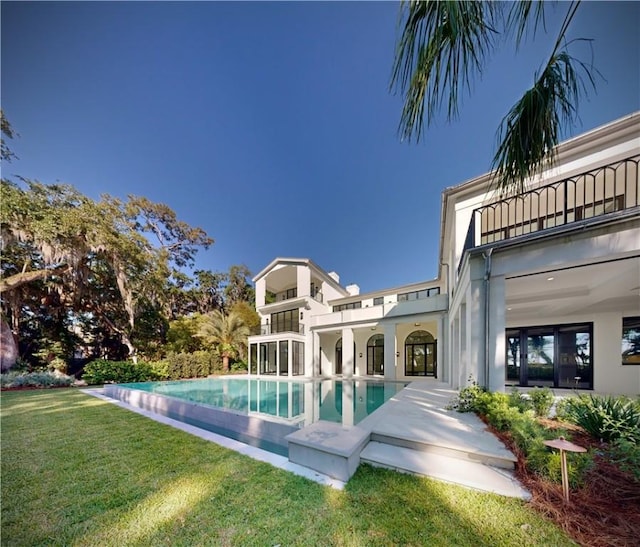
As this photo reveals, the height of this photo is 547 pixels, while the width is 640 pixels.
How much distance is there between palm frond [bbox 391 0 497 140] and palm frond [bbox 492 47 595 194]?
1.28 feet

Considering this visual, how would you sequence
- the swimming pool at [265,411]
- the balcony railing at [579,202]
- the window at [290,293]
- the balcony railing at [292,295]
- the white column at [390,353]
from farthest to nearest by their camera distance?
1. the window at [290,293]
2. the balcony railing at [292,295]
3. the white column at [390,353]
4. the balcony railing at [579,202]
5. the swimming pool at [265,411]

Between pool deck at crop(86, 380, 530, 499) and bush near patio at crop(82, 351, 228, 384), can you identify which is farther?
bush near patio at crop(82, 351, 228, 384)

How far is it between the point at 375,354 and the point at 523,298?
12.3 m

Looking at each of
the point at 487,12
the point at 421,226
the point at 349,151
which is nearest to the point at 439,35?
the point at 487,12

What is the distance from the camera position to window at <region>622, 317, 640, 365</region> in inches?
336

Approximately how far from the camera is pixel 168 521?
256 centimetres

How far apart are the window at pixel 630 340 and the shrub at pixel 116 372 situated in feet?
75.0

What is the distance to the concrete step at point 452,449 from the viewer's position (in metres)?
3.48

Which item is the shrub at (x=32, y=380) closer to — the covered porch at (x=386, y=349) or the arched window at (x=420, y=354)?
the covered porch at (x=386, y=349)

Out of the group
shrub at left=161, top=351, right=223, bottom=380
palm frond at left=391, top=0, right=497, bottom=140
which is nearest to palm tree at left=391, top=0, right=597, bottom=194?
palm frond at left=391, top=0, right=497, bottom=140

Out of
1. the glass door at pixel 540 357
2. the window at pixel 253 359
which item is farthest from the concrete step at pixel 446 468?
the window at pixel 253 359

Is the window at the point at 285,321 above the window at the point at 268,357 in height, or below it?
above

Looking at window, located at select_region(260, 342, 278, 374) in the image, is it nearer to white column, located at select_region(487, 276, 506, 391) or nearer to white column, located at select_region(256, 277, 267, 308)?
white column, located at select_region(256, 277, 267, 308)

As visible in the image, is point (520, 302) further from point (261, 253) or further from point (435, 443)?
point (261, 253)
